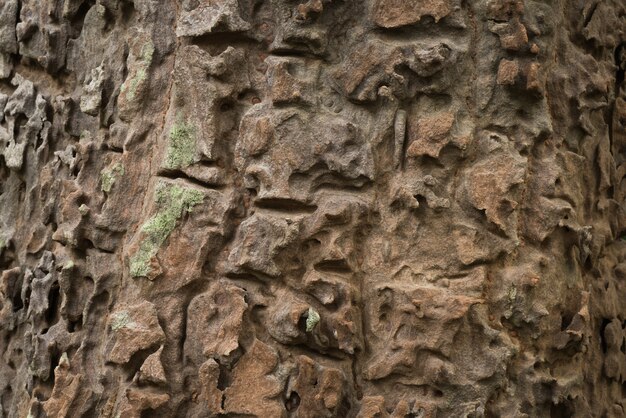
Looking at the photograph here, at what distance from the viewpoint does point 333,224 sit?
5.00ft

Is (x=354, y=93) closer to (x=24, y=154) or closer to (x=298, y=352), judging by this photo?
(x=298, y=352)

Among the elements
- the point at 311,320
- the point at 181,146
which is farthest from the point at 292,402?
the point at 181,146

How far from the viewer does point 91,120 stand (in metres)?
1.83

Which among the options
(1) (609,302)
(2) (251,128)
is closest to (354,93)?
(2) (251,128)

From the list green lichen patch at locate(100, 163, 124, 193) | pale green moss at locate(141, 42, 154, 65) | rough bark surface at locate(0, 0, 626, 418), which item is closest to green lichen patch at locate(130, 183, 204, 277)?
rough bark surface at locate(0, 0, 626, 418)

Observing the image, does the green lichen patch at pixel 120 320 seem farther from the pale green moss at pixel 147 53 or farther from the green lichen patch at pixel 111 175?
the pale green moss at pixel 147 53

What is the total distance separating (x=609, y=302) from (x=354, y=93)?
79 cm

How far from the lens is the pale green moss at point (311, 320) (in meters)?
1.49

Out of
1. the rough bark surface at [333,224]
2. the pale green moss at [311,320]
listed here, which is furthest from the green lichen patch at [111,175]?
the pale green moss at [311,320]

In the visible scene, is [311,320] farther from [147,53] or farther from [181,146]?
[147,53]

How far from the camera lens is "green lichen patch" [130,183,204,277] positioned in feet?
5.11

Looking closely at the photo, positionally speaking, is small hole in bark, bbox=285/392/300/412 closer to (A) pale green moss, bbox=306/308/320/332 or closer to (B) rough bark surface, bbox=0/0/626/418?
(B) rough bark surface, bbox=0/0/626/418

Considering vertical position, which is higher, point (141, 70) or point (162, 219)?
point (141, 70)

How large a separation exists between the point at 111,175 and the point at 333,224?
1.57ft
